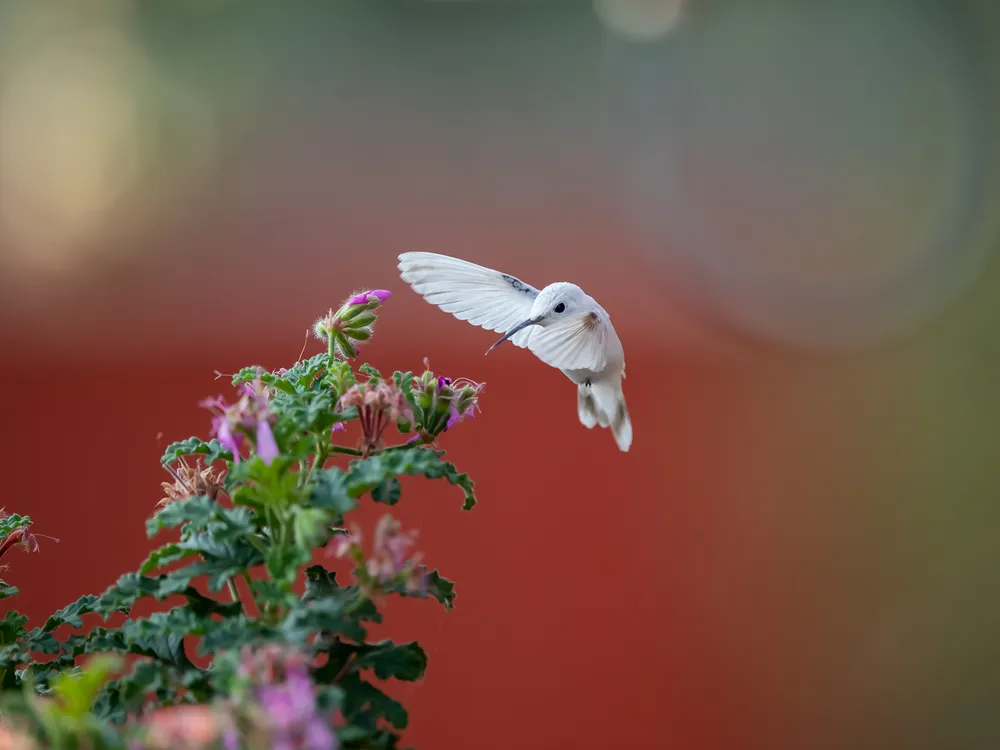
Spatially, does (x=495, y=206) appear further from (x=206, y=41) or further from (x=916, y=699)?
(x=916, y=699)

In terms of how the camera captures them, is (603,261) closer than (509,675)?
No

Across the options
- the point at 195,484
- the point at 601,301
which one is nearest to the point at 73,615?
the point at 195,484

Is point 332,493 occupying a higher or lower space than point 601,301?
lower

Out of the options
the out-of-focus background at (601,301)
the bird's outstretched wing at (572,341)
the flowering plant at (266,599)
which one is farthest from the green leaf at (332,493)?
the out-of-focus background at (601,301)

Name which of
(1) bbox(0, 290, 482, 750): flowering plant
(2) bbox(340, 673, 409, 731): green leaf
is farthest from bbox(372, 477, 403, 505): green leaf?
Result: (2) bbox(340, 673, 409, 731): green leaf

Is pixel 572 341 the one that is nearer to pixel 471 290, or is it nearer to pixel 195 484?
pixel 471 290

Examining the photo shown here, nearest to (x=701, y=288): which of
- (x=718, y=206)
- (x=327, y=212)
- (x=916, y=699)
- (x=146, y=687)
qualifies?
(x=718, y=206)
